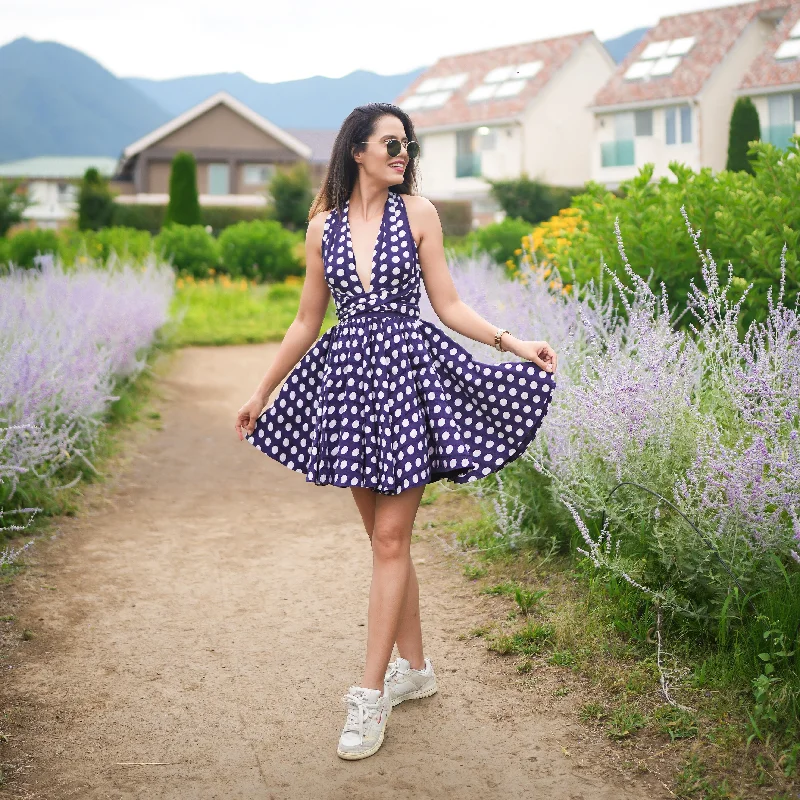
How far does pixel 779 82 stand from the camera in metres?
29.5

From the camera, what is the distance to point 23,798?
3.05 meters

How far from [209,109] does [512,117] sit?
49.2 ft

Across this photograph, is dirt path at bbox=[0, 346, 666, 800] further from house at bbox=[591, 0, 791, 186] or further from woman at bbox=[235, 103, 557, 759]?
house at bbox=[591, 0, 791, 186]

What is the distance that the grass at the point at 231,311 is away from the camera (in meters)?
13.3

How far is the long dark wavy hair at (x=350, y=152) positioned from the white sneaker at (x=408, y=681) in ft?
5.16

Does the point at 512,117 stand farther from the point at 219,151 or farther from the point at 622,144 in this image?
the point at 219,151

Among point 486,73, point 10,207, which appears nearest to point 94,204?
point 10,207

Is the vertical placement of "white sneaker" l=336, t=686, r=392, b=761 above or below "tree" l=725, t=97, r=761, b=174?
below

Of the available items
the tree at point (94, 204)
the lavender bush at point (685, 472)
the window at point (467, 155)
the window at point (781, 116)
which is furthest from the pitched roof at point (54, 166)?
the lavender bush at point (685, 472)

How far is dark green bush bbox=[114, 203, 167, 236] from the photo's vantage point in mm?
28406

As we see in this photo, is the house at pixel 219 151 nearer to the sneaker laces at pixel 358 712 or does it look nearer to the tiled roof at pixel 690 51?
the tiled roof at pixel 690 51

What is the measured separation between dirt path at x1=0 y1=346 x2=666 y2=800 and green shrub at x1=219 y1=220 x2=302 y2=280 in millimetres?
13173

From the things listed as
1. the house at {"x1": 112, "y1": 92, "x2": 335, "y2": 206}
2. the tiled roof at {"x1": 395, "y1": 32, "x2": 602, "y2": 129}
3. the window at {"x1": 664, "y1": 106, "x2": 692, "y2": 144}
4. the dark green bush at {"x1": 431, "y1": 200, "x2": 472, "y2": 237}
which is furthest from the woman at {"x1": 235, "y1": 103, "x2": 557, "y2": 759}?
the house at {"x1": 112, "y1": 92, "x2": 335, "y2": 206}

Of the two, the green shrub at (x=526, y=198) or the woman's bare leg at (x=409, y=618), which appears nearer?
the woman's bare leg at (x=409, y=618)
